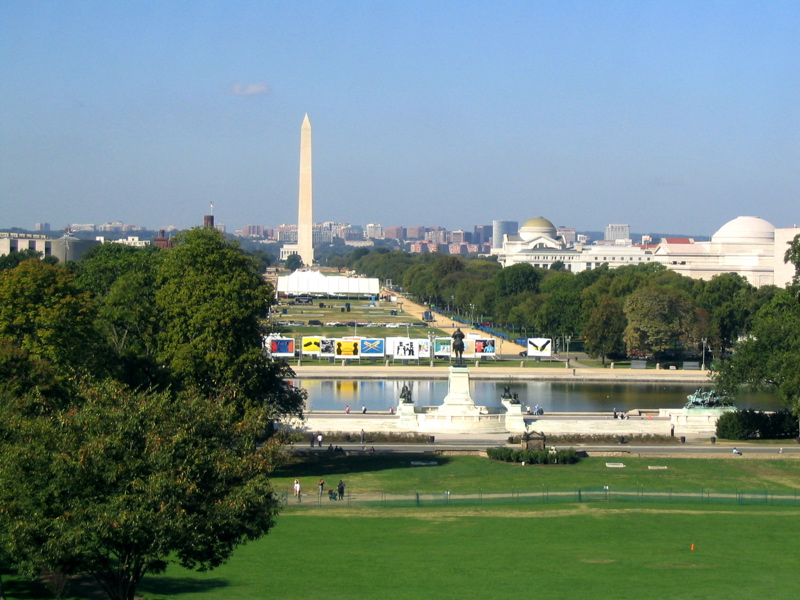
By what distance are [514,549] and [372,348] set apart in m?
53.1

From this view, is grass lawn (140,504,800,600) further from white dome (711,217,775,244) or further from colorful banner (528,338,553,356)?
white dome (711,217,775,244)

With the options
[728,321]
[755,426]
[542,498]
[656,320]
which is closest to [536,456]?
[542,498]

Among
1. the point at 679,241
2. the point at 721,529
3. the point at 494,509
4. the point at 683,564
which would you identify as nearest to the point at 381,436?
the point at 494,509

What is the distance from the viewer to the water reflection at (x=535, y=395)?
5853 cm

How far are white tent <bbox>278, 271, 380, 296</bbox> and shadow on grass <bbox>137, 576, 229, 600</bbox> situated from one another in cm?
13757

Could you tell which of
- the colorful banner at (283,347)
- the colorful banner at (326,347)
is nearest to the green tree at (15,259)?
the colorful banner at (283,347)

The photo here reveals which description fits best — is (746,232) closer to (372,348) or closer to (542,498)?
(372,348)

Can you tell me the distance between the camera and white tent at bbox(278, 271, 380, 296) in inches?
6353

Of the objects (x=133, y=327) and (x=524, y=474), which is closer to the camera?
(x=524, y=474)

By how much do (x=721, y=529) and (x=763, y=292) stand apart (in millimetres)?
63060

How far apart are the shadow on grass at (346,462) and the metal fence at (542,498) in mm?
4178

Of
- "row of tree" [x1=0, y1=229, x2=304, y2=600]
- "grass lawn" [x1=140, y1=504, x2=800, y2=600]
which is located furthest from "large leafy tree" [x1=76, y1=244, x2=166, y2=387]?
"row of tree" [x1=0, y1=229, x2=304, y2=600]

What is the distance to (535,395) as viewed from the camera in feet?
209

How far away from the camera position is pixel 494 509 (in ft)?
99.6
